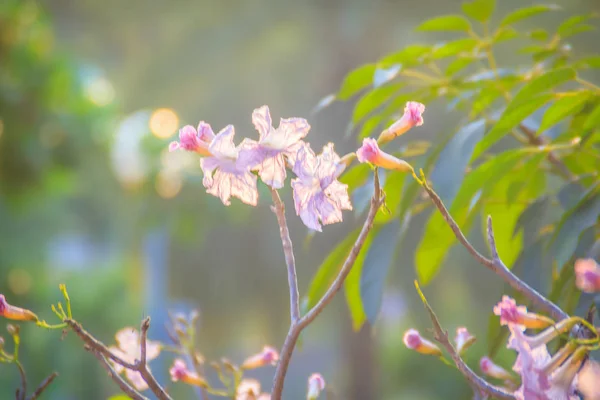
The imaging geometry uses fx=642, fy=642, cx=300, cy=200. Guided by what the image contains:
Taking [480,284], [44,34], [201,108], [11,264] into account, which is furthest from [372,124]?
[480,284]

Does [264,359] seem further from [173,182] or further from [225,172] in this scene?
[173,182]

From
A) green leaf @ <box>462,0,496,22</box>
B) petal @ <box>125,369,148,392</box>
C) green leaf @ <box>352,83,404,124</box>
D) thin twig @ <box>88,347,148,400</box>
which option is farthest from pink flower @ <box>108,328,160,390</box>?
green leaf @ <box>462,0,496,22</box>

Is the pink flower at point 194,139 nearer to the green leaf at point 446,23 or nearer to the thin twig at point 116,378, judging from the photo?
the thin twig at point 116,378

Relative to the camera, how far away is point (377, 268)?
369 mm

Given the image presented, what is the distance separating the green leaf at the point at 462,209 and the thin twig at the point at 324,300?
15cm

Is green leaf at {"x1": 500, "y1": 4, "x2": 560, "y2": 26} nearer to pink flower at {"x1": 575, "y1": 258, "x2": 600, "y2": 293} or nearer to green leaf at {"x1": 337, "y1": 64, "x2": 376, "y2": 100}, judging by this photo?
green leaf at {"x1": 337, "y1": 64, "x2": 376, "y2": 100}

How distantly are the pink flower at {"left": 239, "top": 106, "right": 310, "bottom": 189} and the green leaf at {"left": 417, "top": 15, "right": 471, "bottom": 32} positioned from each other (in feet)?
0.77

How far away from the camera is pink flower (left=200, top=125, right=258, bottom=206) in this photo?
0.25 metres

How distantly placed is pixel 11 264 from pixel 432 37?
5.93ft

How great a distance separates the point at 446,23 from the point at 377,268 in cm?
20

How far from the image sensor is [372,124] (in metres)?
0.43

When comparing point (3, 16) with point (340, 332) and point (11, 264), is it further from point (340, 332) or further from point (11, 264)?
point (340, 332)

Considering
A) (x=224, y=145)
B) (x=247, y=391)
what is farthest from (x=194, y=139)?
(x=247, y=391)

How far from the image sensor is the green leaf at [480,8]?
0.46 m
